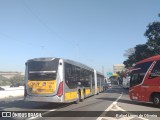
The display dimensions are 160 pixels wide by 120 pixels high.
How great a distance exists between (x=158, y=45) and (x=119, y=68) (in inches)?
5203

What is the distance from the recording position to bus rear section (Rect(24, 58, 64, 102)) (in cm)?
1852

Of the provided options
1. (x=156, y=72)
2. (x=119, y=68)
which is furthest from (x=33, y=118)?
(x=119, y=68)

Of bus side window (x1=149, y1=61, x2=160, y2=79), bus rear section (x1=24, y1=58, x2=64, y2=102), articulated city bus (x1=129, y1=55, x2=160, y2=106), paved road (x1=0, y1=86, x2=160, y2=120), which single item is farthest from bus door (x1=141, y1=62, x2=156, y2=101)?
bus rear section (x1=24, y1=58, x2=64, y2=102)

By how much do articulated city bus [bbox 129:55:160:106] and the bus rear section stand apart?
6075 mm

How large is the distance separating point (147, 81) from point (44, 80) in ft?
23.1

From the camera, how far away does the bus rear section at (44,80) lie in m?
18.5

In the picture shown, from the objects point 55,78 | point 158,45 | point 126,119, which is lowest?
point 126,119

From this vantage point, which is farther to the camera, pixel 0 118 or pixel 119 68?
pixel 119 68

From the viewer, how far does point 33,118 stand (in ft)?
45.4

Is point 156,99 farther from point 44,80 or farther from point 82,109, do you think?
point 44,80

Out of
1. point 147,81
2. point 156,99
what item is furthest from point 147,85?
point 156,99

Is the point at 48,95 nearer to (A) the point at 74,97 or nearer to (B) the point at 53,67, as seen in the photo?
(B) the point at 53,67

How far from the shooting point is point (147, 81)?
21359mm

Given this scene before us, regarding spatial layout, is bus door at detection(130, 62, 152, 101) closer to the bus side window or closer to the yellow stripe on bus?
the bus side window
